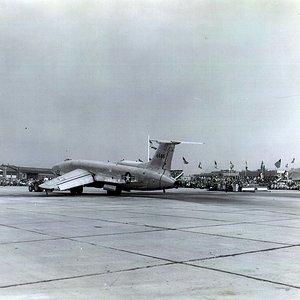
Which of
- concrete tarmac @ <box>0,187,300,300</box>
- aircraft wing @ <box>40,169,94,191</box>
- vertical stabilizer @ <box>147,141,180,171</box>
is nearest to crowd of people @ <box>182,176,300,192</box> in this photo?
vertical stabilizer @ <box>147,141,180,171</box>

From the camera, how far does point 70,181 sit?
4141 cm

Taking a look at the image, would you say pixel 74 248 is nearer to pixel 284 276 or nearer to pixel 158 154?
pixel 284 276

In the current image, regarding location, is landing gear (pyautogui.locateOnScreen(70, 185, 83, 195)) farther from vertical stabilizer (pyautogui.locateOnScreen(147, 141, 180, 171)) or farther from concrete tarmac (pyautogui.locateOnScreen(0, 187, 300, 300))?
concrete tarmac (pyautogui.locateOnScreen(0, 187, 300, 300))

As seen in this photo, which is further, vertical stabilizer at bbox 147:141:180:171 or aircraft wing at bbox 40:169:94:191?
vertical stabilizer at bbox 147:141:180:171

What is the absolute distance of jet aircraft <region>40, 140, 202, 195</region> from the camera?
40531 millimetres

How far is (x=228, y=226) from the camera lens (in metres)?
14.1

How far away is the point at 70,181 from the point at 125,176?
520cm

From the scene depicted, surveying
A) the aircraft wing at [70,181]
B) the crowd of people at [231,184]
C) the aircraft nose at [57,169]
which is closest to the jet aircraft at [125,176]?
the aircraft wing at [70,181]

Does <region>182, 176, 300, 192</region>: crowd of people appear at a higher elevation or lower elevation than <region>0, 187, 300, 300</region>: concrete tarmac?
higher

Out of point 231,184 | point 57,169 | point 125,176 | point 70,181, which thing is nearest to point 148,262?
point 125,176

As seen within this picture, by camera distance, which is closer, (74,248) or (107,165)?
(74,248)

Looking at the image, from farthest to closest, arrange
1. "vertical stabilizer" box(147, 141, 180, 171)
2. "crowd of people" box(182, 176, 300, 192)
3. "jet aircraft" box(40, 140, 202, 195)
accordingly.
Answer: "crowd of people" box(182, 176, 300, 192)
"vertical stabilizer" box(147, 141, 180, 171)
"jet aircraft" box(40, 140, 202, 195)

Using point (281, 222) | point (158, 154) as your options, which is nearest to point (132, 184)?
point (158, 154)

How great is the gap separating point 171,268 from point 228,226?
6.96m
